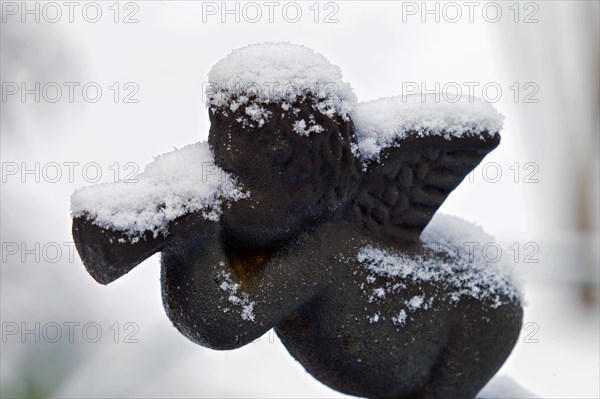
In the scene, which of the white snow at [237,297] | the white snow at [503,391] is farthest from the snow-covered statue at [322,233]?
the white snow at [503,391]

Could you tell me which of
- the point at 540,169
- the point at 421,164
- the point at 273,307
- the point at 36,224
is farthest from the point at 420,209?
the point at 540,169

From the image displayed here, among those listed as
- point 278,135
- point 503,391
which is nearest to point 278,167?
point 278,135

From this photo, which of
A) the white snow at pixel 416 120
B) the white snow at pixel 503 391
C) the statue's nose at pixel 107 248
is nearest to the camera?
the statue's nose at pixel 107 248

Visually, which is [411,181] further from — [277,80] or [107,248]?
[107,248]

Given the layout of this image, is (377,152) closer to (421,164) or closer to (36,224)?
(421,164)

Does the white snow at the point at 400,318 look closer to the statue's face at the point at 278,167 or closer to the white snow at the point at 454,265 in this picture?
the white snow at the point at 454,265

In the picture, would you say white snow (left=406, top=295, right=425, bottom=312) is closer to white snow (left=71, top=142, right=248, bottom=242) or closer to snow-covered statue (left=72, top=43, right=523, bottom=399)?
snow-covered statue (left=72, top=43, right=523, bottom=399)

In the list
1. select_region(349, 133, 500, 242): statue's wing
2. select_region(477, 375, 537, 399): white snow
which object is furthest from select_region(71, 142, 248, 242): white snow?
select_region(477, 375, 537, 399): white snow

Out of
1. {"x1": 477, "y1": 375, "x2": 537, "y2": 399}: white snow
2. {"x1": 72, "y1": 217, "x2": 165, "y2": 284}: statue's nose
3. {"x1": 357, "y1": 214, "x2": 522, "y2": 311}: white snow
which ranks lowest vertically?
{"x1": 477, "y1": 375, "x2": 537, "y2": 399}: white snow
